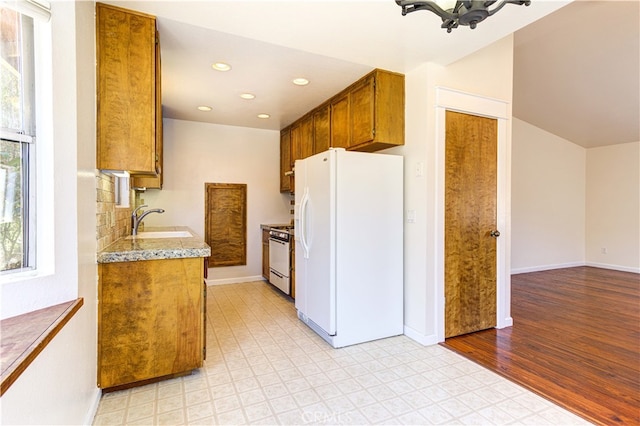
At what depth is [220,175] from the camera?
15.8 ft

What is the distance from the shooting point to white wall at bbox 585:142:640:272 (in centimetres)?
568

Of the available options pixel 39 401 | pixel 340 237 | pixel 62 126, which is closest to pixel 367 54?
pixel 340 237

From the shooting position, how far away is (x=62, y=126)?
1.42m

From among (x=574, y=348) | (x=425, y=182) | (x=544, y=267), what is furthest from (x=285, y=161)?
(x=544, y=267)

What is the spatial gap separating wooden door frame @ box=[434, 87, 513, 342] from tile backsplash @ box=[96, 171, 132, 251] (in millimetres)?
2562

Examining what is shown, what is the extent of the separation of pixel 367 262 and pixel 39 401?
2.23 meters

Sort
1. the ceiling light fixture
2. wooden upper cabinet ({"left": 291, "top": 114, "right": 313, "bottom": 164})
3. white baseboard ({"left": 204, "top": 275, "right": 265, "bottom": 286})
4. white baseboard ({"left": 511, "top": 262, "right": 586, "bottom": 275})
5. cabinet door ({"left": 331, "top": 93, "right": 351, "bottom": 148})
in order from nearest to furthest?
the ceiling light fixture
cabinet door ({"left": 331, "top": 93, "right": 351, "bottom": 148})
wooden upper cabinet ({"left": 291, "top": 114, "right": 313, "bottom": 164})
white baseboard ({"left": 204, "top": 275, "right": 265, "bottom": 286})
white baseboard ({"left": 511, "top": 262, "right": 586, "bottom": 275})

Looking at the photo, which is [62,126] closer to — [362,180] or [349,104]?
[362,180]

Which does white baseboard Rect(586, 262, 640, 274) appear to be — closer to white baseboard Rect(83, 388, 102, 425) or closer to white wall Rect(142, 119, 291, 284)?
white wall Rect(142, 119, 291, 284)

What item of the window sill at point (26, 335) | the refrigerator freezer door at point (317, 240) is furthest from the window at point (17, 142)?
the refrigerator freezer door at point (317, 240)

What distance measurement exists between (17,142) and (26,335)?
78 centimetres

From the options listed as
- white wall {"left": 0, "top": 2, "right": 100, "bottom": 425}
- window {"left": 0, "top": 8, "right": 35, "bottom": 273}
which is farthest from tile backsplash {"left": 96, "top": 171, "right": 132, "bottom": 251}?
window {"left": 0, "top": 8, "right": 35, "bottom": 273}

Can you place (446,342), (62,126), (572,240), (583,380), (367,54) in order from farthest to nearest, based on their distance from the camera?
(572,240) → (446,342) → (367,54) → (583,380) → (62,126)

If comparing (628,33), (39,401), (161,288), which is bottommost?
(39,401)
